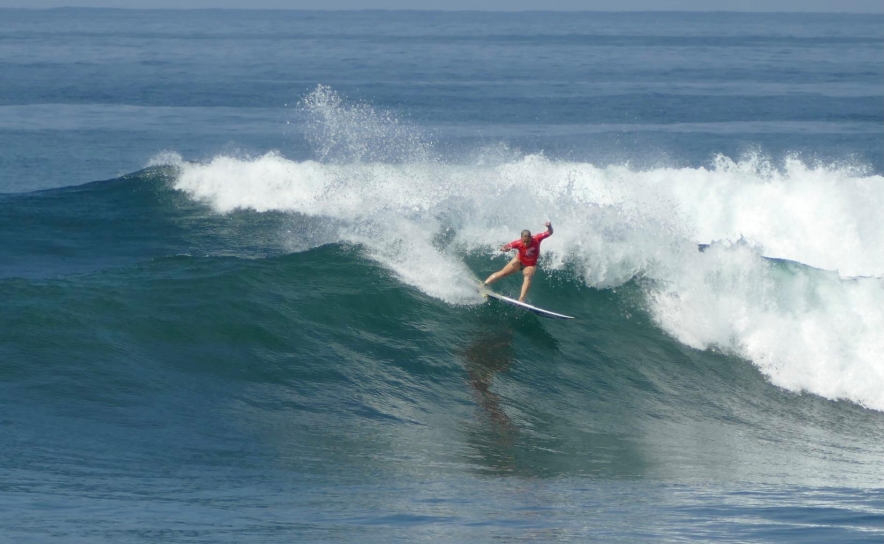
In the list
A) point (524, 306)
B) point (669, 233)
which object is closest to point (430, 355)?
point (524, 306)

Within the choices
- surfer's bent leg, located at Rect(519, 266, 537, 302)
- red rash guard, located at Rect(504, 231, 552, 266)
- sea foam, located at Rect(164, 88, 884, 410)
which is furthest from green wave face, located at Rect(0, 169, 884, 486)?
red rash guard, located at Rect(504, 231, 552, 266)

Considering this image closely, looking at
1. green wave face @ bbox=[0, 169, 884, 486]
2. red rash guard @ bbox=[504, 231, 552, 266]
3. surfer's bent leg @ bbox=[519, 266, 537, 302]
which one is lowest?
green wave face @ bbox=[0, 169, 884, 486]

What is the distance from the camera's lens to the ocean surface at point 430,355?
823 centimetres

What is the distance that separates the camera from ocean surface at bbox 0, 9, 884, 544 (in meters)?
8.23

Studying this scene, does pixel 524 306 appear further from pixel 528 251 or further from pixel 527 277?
pixel 528 251

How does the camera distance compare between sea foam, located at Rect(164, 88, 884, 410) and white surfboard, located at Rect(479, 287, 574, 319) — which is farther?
sea foam, located at Rect(164, 88, 884, 410)

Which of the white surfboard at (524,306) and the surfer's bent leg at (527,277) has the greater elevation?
the surfer's bent leg at (527,277)

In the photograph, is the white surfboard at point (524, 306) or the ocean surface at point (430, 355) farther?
the white surfboard at point (524, 306)

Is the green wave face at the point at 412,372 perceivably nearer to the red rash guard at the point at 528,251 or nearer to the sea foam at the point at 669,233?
the sea foam at the point at 669,233

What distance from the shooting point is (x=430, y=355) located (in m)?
12.7

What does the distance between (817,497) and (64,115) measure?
3531cm

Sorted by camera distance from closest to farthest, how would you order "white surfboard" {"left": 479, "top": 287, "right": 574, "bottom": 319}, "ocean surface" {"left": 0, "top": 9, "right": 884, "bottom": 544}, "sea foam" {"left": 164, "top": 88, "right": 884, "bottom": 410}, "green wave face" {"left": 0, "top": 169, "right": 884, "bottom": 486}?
"ocean surface" {"left": 0, "top": 9, "right": 884, "bottom": 544} → "green wave face" {"left": 0, "top": 169, "right": 884, "bottom": 486} → "white surfboard" {"left": 479, "top": 287, "right": 574, "bottom": 319} → "sea foam" {"left": 164, "top": 88, "right": 884, "bottom": 410}

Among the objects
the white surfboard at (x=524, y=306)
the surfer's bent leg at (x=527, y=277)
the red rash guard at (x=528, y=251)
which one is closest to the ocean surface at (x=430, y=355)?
the white surfboard at (x=524, y=306)

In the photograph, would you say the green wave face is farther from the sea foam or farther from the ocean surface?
the sea foam
